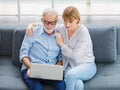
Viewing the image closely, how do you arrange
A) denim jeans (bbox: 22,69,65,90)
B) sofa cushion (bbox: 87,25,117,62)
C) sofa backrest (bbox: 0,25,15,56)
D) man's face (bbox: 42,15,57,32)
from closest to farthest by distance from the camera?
denim jeans (bbox: 22,69,65,90) < man's face (bbox: 42,15,57,32) < sofa cushion (bbox: 87,25,117,62) < sofa backrest (bbox: 0,25,15,56)

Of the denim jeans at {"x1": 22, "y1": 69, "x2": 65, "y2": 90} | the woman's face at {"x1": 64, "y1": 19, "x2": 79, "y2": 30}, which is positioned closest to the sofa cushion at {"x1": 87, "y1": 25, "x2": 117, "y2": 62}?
the woman's face at {"x1": 64, "y1": 19, "x2": 79, "y2": 30}

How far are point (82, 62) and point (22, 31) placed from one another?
0.75 m

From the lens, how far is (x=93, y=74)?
8.58 feet

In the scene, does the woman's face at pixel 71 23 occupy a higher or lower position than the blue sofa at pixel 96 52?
higher

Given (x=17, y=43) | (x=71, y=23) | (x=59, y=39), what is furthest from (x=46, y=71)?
(x=17, y=43)

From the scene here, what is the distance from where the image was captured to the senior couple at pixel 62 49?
244cm

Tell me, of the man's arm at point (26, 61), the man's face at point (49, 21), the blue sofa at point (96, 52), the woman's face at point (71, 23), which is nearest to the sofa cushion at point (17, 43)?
the blue sofa at point (96, 52)

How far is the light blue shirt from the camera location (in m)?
2.67

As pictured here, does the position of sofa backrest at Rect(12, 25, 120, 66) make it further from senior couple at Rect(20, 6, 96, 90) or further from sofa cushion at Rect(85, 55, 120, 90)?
senior couple at Rect(20, 6, 96, 90)

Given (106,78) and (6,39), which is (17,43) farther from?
(106,78)

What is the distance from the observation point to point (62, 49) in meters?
2.58

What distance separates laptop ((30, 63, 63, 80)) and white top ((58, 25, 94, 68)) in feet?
0.78

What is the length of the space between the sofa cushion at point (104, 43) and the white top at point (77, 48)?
0.23m

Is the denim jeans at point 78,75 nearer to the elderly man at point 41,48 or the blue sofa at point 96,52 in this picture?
the blue sofa at point 96,52
